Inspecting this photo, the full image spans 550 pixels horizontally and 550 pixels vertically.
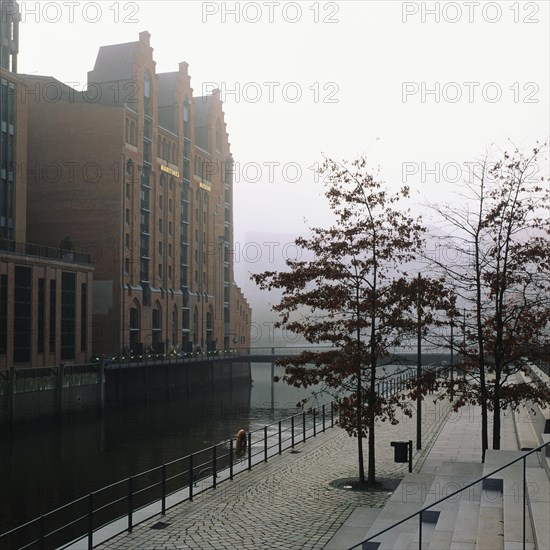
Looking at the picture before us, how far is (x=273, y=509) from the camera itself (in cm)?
1705

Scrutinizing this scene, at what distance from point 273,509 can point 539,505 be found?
296 inches

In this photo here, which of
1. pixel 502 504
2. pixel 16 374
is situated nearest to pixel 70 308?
pixel 16 374

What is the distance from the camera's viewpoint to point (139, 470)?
3131 centimetres

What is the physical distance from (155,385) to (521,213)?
54753 millimetres

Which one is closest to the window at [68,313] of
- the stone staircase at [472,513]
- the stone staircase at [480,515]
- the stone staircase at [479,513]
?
the stone staircase at [472,513]

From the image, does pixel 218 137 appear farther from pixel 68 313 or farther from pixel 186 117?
pixel 68 313

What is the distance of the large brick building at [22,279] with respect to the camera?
52.1m

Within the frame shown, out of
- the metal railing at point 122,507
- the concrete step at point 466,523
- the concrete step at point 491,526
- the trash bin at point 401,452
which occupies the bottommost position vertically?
the metal railing at point 122,507

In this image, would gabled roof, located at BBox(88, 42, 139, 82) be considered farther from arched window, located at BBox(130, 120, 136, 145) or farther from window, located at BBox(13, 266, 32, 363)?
window, located at BBox(13, 266, 32, 363)

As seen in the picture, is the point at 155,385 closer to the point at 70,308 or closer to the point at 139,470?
the point at 70,308

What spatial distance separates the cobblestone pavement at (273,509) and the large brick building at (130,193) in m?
49.9

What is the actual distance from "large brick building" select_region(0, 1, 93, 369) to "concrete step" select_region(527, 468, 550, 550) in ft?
142

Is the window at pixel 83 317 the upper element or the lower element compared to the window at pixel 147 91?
lower

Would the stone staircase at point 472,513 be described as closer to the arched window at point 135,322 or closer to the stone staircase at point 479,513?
the stone staircase at point 479,513
